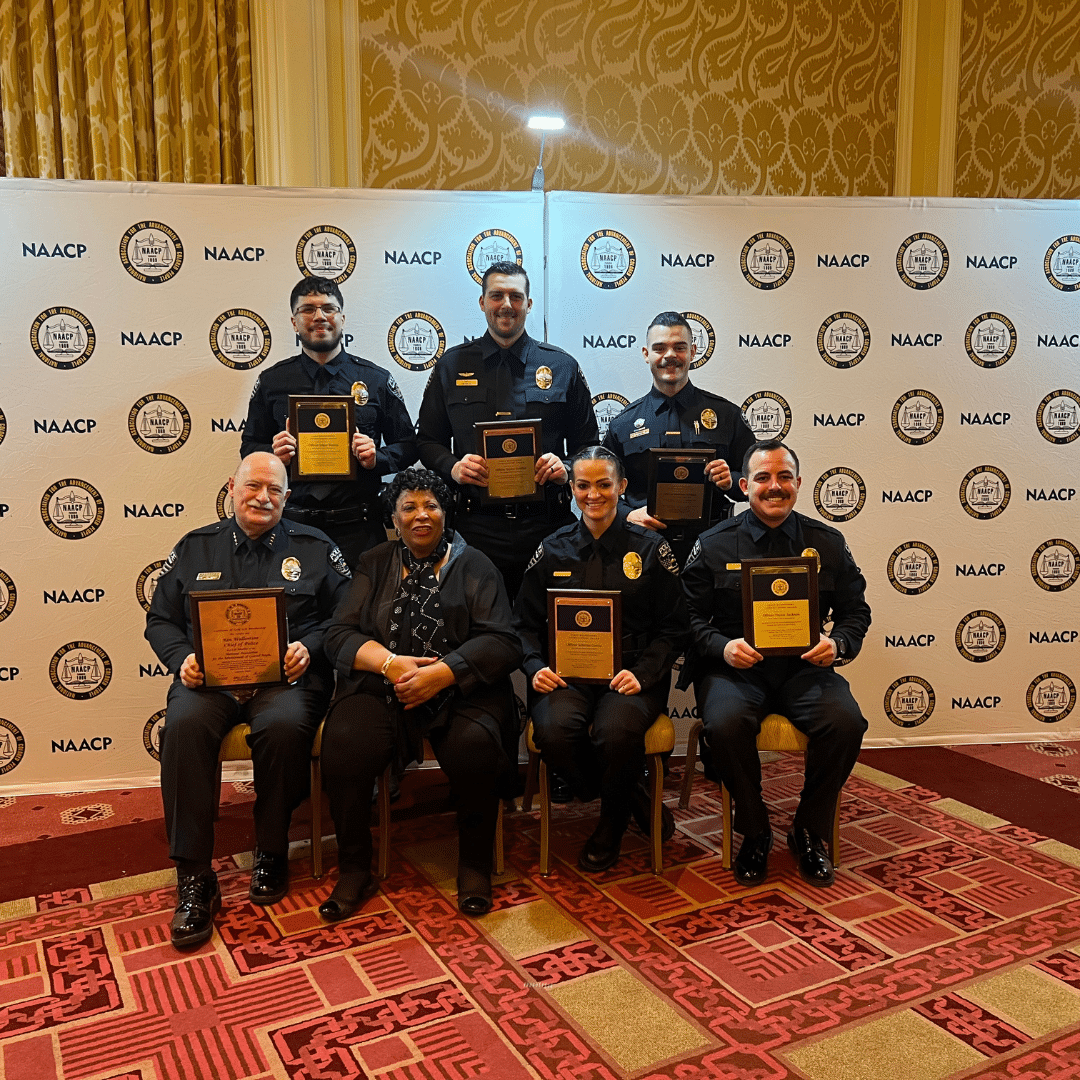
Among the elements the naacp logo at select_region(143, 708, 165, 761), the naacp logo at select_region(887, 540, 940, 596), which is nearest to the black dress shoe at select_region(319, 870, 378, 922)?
the naacp logo at select_region(143, 708, 165, 761)

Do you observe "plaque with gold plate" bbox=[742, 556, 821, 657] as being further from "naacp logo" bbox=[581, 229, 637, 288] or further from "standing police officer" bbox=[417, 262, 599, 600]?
"naacp logo" bbox=[581, 229, 637, 288]

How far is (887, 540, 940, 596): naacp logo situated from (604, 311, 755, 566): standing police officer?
0.93 m

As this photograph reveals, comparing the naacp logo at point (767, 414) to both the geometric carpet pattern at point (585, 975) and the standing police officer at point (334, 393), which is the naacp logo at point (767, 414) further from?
the geometric carpet pattern at point (585, 975)

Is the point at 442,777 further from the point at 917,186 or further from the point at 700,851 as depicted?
the point at 917,186

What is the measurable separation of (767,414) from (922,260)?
0.92 meters

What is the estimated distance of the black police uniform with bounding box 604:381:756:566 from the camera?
3.60 metres

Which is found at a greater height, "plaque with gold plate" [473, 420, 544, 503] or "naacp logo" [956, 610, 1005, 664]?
"plaque with gold plate" [473, 420, 544, 503]

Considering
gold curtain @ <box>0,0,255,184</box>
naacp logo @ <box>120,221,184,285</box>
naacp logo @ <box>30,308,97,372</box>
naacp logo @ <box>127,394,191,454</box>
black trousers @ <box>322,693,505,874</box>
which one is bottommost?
black trousers @ <box>322,693,505,874</box>

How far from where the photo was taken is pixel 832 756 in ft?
9.68

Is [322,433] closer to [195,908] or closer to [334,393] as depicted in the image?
[334,393]

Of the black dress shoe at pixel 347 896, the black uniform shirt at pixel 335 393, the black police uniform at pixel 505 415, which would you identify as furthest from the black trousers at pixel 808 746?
the black uniform shirt at pixel 335 393

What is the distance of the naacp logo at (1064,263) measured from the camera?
13.5 feet

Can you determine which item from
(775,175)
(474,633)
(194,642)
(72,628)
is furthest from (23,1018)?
(775,175)

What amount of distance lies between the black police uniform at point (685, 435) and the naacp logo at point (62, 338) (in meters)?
2.09
